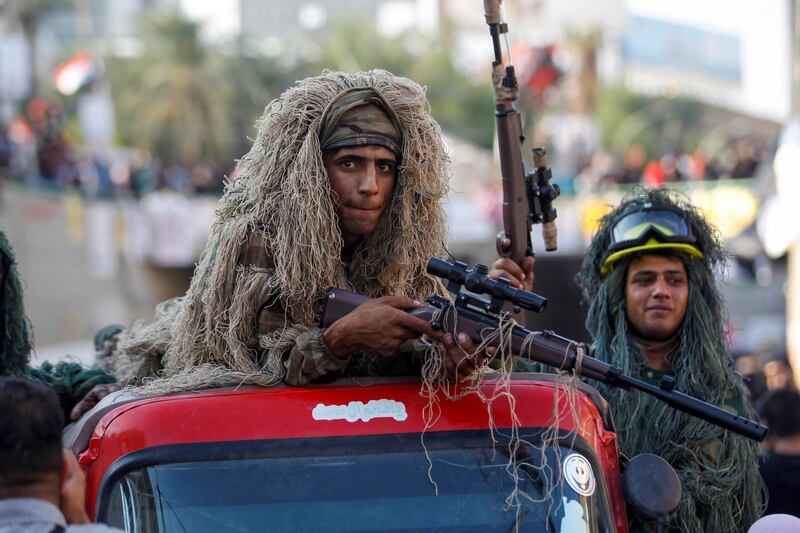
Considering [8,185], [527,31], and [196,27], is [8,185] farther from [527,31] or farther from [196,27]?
[527,31]

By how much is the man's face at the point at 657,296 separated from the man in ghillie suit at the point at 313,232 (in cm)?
112

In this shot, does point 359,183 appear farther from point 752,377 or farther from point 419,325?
point 752,377

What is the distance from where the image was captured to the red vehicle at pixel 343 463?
3.25m

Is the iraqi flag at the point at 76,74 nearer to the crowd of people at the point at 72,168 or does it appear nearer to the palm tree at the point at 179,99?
the crowd of people at the point at 72,168

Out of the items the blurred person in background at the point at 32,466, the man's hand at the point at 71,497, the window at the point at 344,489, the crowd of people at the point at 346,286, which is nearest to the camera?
the blurred person in background at the point at 32,466

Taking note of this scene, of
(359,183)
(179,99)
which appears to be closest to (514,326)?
(359,183)

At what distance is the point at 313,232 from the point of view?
Answer: 3855 mm

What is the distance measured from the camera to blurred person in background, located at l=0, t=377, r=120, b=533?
8.57 feet

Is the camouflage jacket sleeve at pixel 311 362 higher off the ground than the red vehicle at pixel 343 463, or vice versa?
the camouflage jacket sleeve at pixel 311 362

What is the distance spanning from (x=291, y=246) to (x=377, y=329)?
0.50 m

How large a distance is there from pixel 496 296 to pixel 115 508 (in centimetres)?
122

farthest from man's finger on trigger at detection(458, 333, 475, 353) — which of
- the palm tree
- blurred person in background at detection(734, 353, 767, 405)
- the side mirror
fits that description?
the palm tree

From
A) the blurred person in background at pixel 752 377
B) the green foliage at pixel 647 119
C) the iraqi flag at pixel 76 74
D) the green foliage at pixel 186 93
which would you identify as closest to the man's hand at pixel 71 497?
the blurred person in background at pixel 752 377

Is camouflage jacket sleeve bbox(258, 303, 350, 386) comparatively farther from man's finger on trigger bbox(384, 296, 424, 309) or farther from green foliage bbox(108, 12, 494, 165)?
green foliage bbox(108, 12, 494, 165)
